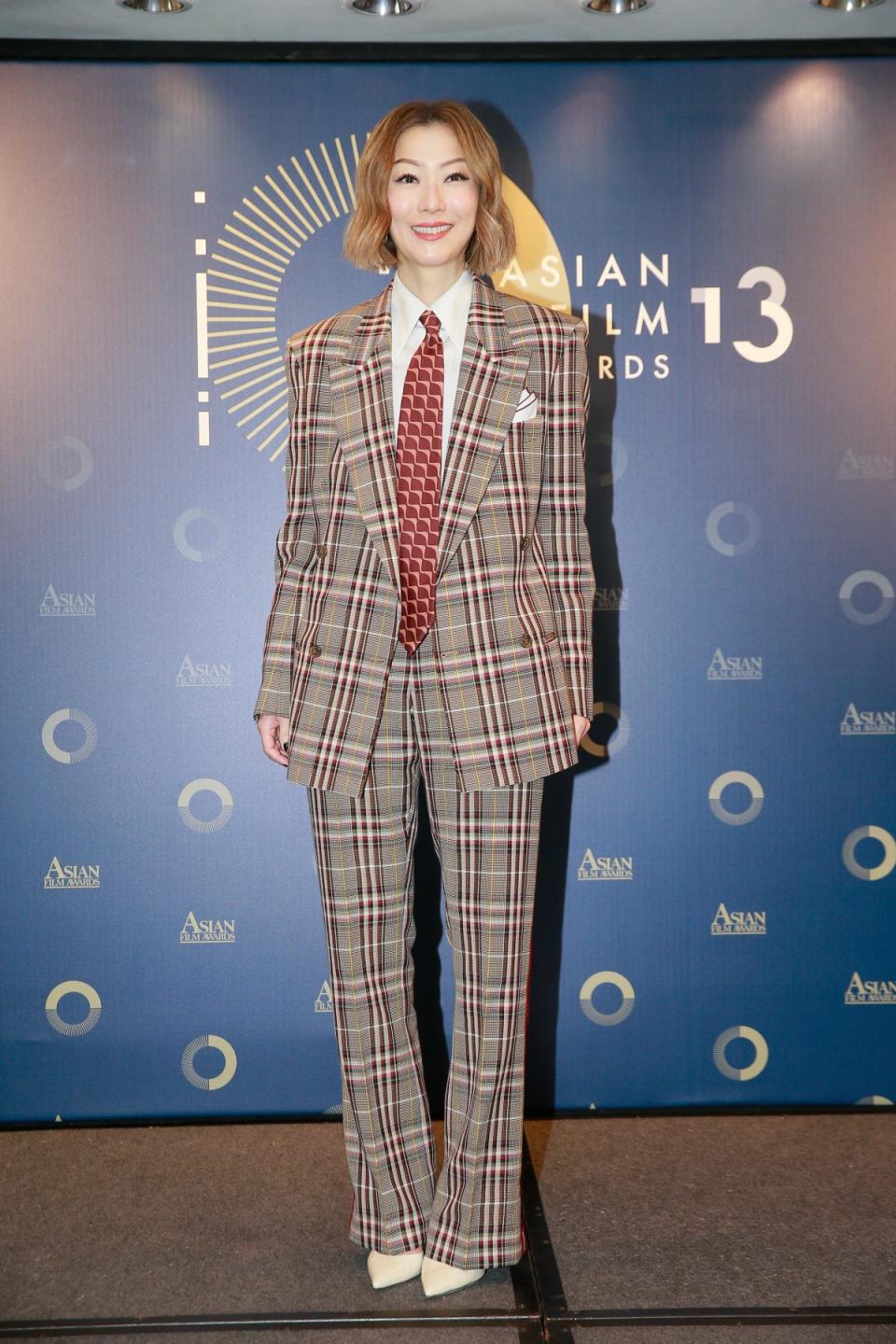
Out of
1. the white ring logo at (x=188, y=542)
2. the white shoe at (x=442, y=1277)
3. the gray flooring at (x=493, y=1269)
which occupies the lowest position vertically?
the gray flooring at (x=493, y=1269)

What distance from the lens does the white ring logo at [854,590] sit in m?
2.69

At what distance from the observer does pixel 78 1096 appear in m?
2.68

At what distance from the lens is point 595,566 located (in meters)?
2.70

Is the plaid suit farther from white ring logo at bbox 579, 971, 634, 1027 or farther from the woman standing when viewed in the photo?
white ring logo at bbox 579, 971, 634, 1027

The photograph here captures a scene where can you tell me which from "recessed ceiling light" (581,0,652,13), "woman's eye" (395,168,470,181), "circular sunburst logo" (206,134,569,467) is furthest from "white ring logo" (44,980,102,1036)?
"recessed ceiling light" (581,0,652,13)

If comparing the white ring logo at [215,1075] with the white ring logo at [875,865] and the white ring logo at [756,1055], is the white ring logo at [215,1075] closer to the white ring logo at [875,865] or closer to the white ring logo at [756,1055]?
the white ring logo at [756,1055]

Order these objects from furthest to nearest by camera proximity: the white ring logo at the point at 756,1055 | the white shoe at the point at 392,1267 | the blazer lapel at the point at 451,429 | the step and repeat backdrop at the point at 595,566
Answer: the white ring logo at the point at 756,1055 < the step and repeat backdrop at the point at 595,566 < the white shoe at the point at 392,1267 < the blazer lapel at the point at 451,429

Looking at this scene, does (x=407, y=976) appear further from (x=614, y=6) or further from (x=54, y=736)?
(x=614, y=6)

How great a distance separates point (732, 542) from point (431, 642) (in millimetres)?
1039

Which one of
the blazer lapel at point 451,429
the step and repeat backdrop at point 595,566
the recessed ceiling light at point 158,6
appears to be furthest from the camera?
the step and repeat backdrop at point 595,566

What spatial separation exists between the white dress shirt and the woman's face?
0.21ft

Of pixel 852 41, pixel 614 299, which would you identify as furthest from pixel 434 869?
pixel 852 41

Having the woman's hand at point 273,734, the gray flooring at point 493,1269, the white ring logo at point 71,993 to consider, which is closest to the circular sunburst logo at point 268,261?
the woman's hand at point 273,734

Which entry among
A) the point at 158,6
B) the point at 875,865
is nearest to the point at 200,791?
the point at 875,865
